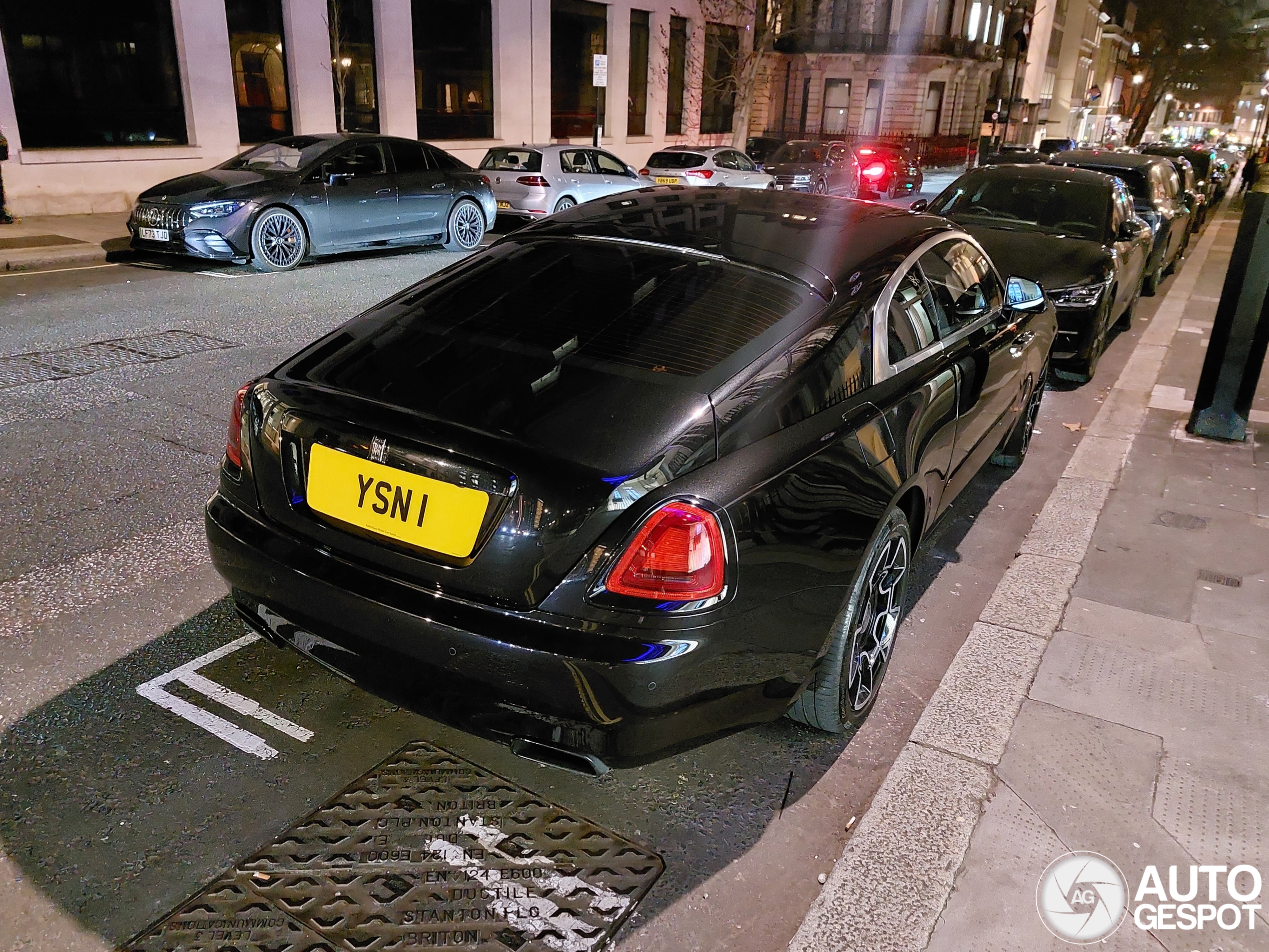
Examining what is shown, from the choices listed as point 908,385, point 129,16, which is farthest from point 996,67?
point 908,385

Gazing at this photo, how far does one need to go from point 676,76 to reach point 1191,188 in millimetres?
17386

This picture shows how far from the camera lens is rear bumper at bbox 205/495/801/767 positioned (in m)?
2.33

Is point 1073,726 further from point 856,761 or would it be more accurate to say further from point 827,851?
point 827,851

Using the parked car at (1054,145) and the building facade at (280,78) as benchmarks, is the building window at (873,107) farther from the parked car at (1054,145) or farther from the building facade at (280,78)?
the building facade at (280,78)

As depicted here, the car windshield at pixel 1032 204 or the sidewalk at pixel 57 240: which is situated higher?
the car windshield at pixel 1032 204

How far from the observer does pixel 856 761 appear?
3143 millimetres

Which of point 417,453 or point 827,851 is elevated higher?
point 417,453

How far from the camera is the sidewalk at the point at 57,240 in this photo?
1142cm

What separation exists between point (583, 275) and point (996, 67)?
5982cm

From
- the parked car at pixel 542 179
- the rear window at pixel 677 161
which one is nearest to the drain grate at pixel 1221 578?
the parked car at pixel 542 179

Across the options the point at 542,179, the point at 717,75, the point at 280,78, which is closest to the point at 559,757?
the point at 542,179

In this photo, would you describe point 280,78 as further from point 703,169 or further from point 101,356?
point 101,356

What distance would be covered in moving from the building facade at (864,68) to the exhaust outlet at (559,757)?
48786mm

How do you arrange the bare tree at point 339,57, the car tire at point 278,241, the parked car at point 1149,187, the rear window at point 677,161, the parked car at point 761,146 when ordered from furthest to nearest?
the parked car at point 761,146
the bare tree at point 339,57
the rear window at point 677,161
the parked car at point 1149,187
the car tire at point 278,241
